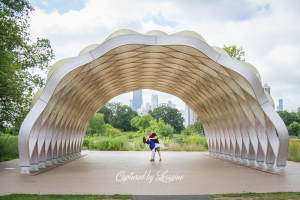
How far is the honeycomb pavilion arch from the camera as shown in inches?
419

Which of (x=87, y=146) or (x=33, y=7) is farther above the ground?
(x=33, y=7)

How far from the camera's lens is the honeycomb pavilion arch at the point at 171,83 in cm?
1064

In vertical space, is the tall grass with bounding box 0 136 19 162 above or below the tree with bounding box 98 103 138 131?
below

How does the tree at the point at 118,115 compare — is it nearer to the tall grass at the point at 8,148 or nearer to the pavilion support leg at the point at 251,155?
the tall grass at the point at 8,148

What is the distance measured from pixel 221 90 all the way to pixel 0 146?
652 inches

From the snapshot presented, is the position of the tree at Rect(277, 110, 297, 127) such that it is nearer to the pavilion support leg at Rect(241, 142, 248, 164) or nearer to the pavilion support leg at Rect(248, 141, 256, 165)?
the pavilion support leg at Rect(241, 142, 248, 164)

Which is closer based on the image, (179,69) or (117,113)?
(179,69)

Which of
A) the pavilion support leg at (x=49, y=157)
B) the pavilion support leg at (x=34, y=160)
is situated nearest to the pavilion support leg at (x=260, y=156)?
the pavilion support leg at (x=34, y=160)

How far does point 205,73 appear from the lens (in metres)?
14.4

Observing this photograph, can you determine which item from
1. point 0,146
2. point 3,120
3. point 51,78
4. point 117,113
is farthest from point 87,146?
point 117,113

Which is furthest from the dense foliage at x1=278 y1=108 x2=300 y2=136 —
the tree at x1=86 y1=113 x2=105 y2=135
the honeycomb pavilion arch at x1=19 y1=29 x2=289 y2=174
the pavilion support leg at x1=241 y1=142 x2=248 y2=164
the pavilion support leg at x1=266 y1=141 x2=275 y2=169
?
the pavilion support leg at x1=266 y1=141 x2=275 y2=169

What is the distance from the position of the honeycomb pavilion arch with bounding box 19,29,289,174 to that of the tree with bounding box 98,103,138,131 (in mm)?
59682

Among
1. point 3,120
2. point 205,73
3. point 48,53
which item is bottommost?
point 3,120

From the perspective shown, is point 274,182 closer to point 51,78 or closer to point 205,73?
point 205,73
